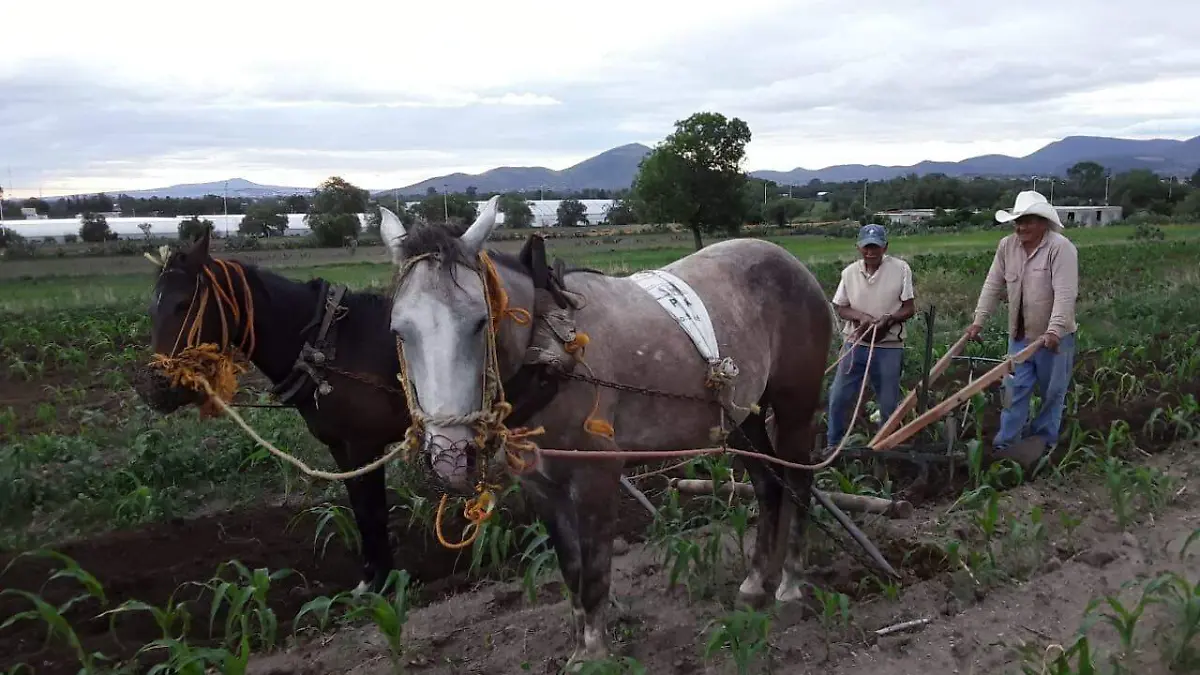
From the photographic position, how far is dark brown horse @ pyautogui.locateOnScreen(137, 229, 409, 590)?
4113 mm

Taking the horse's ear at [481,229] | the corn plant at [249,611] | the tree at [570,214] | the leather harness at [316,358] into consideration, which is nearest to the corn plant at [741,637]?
the horse's ear at [481,229]

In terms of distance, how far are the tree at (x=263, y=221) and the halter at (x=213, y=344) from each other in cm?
2575

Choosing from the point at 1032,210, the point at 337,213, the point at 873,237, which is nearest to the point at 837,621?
the point at 873,237

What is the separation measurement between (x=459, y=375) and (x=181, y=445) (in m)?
4.89

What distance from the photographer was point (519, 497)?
5590mm

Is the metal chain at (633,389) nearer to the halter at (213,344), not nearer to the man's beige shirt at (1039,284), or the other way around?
the halter at (213,344)

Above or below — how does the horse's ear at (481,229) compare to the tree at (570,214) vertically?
below

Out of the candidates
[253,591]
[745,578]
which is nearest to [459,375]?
[253,591]

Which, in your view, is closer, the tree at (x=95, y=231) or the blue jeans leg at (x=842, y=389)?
the blue jeans leg at (x=842, y=389)

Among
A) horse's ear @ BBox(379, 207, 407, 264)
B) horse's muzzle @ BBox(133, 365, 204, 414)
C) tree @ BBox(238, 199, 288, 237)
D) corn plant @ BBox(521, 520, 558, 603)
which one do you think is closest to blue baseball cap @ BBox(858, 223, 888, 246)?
corn plant @ BBox(521, 520, 558, 603)

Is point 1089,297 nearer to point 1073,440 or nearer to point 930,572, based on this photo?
point 1073,440

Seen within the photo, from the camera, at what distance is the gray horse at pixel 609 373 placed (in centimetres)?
270

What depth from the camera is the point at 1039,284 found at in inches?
216

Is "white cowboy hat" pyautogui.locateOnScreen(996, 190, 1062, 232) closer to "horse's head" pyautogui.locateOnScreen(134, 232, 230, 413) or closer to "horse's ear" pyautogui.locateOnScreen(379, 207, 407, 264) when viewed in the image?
"horse's ear" pyautogui.locateOnScreen(379, 207, 407, 264)
